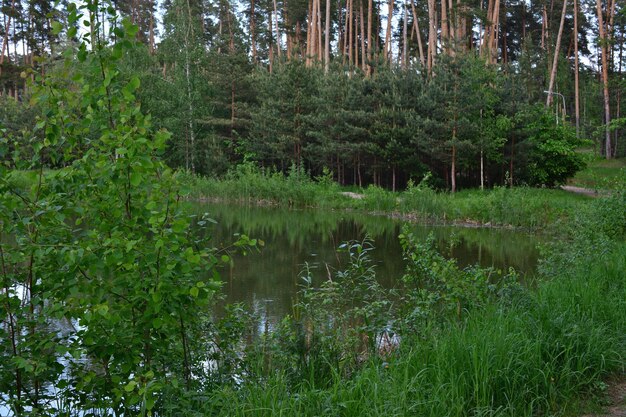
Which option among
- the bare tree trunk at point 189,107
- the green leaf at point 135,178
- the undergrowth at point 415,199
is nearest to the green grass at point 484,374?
the green leaf at point 135,178

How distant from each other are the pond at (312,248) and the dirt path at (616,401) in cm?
251

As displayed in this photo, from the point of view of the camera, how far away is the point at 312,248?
15.9 m

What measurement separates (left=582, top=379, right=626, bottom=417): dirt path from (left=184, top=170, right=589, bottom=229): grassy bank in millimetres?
12250

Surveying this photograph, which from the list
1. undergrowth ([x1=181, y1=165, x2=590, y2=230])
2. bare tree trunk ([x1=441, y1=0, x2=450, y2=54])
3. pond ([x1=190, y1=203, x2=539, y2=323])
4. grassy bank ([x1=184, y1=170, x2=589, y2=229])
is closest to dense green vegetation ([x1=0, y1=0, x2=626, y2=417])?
pond ([x1=190, y1=203, x2=539, y2=323])

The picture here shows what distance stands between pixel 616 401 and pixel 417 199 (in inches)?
754

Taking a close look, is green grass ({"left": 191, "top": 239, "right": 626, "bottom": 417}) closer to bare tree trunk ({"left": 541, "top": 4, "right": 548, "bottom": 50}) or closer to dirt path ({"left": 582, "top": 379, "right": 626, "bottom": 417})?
dirt path ({"left": 582, "top": 379, "right": 626, "bottom": 417})

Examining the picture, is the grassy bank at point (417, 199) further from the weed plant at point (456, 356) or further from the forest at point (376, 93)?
the weed plant at point (456, 356)

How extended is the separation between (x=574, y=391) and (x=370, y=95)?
1059 inches

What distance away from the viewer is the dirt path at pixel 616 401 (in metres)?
4.15

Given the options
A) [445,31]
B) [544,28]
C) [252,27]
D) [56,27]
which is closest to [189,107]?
[252,27]

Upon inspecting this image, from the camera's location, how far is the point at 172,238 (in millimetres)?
3602

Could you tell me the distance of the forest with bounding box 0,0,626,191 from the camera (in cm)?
2811

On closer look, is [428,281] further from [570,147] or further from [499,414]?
[570,147]

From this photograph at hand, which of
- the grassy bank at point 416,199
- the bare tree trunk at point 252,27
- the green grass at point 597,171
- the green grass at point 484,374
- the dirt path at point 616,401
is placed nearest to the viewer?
the green grass at point 484,374
